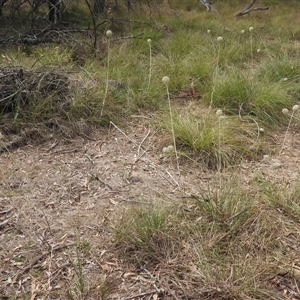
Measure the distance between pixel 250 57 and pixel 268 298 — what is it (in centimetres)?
396

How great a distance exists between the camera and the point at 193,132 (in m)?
3.24

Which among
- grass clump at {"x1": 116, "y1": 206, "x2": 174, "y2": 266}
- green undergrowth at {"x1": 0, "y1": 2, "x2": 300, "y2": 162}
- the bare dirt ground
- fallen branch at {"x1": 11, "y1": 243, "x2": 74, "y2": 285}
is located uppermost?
grass clump at {"x1": 116, "y1": 206, "x2": 174, "y2": 266}

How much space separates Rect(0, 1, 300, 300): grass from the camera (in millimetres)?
2166

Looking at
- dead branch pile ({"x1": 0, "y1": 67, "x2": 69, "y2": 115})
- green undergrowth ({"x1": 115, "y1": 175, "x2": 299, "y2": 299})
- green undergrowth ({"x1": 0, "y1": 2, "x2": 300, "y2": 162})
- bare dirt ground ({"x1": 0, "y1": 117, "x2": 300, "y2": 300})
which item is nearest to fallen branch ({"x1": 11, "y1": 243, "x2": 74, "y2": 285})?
bare dirt ground ({"x1": 0, "y1": 117, "x2": 300, "y2": 300})

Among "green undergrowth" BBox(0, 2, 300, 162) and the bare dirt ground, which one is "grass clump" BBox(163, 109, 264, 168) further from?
the bare dirt ground

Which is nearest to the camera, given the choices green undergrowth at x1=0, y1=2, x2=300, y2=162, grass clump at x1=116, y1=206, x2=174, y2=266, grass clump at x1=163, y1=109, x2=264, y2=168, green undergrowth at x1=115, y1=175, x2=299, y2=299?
green undergrowth at x1=115, y1=175, x2=299, y2=299

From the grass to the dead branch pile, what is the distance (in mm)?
13

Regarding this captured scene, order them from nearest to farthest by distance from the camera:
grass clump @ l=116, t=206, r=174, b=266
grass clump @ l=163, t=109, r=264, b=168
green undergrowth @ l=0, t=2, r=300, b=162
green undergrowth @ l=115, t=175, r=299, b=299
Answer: green undergrowth @ l=115, t=175, r=299, b=299
grass clump @ l=116, t=206, r=174, b=266
grass clump @ l=163, t=109, r=264, b=168
green undergrowth @ l=0, t=2, r=300, b=162

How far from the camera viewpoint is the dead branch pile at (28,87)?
354cm

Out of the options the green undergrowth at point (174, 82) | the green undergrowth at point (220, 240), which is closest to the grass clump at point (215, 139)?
the green undergrowth at point (174, 82)

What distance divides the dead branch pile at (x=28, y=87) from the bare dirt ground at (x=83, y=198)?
42cm

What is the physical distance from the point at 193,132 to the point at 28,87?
1.34 m

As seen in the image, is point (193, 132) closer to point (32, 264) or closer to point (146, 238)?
point (146, 238)

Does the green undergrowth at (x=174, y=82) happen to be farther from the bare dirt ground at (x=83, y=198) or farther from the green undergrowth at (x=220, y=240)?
the green undergrowth at (x=220, y=240)
